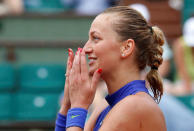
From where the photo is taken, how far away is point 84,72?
185 centimetres

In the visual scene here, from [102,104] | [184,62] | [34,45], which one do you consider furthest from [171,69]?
[102,104]

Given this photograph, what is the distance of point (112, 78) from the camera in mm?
1919

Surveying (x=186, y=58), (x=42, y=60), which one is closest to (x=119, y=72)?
(x=42, y=60)

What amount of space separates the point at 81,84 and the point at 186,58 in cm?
373

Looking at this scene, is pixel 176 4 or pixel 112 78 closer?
pixel 112 78

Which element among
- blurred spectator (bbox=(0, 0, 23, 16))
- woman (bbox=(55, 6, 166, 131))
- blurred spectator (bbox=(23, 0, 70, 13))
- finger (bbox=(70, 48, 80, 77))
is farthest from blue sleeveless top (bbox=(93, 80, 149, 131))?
blurred spectator (bbox=(23, 0, 70, 13))

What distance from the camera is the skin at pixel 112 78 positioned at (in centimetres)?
175

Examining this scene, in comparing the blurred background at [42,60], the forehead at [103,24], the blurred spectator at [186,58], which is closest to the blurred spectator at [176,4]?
the blurred background at [42,60]

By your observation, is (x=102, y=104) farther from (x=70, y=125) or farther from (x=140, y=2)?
(x=140, y=2)

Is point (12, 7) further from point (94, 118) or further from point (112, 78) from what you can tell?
point (112, 78)

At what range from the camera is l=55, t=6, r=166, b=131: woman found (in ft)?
5.76

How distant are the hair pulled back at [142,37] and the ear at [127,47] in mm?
22

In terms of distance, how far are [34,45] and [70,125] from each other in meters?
3.50

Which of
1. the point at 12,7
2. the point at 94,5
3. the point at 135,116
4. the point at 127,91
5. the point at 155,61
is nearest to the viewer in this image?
the point at 135,116
